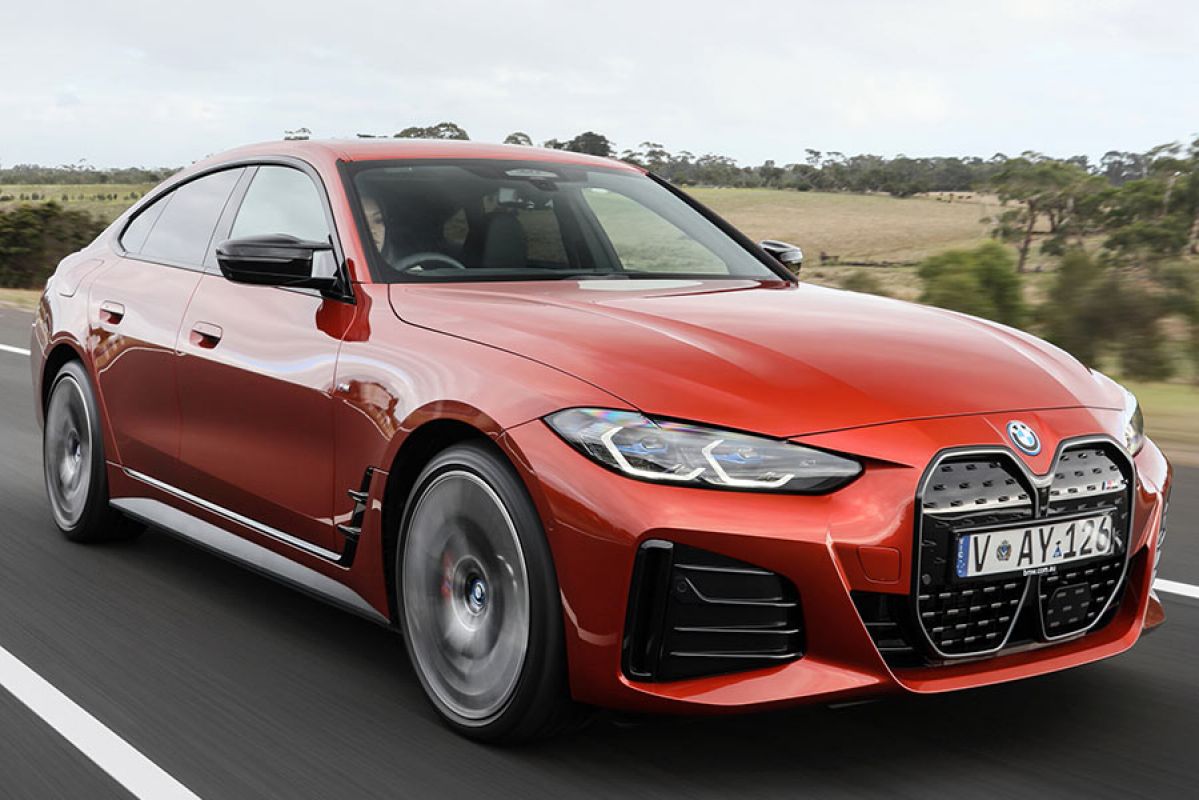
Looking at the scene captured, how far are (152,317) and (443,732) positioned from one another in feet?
7.29

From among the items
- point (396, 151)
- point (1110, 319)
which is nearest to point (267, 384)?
point (396, 151)

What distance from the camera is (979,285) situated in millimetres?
12523

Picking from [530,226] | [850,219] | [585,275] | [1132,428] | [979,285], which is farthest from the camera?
[850,219]

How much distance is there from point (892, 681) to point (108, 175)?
192 feet

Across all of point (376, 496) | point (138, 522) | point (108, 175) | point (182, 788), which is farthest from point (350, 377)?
point (108, 175)

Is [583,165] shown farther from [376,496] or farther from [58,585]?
[58,585]

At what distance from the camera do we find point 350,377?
13.3ft

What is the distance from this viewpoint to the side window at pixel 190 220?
5215 millimetres

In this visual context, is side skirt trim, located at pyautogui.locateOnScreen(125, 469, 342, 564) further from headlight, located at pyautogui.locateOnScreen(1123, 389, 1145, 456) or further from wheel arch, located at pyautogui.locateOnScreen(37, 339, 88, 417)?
headlight, located at pyautogui.locateOnScreen(1123, 389, 1145, 456)

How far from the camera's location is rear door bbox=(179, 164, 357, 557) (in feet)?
13.8

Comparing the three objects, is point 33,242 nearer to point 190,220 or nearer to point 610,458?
point 190,220

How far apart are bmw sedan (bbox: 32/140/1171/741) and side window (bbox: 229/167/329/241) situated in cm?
1

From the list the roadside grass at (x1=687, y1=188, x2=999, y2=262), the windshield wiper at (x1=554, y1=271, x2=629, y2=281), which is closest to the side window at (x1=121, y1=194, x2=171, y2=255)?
the windshield wiper at (x1=554, y1=271, x2=629, y2=281)

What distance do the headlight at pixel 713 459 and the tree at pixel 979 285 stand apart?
9.41 metres
